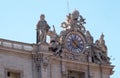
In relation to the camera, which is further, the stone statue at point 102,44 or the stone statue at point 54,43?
the stone statue at point 102,44

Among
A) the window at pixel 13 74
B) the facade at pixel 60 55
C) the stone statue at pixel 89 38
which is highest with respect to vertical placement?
the stone statue at pixel 89 38

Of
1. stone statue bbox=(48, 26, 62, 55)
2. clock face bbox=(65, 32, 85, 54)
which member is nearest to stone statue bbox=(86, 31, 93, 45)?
clock face bbox=(65, 32, 85, 54)

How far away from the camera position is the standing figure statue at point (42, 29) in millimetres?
47531

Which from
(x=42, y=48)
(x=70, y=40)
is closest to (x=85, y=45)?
(x=70, y=40)

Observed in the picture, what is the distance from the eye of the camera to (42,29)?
47750 millimetres

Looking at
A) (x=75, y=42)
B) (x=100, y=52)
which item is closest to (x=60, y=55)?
(x=75, y=42)

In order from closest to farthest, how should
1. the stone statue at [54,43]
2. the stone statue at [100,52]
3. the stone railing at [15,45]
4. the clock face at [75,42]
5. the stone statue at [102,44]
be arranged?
the stone railing at [15,45] → the stone statue at [54,43] → the clock face at [75,42] → the stone statue at [100,52] → the stone statue at [102,44]

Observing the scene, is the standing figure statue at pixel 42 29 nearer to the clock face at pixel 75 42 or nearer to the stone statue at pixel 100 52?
the clock face at pixel 75 42

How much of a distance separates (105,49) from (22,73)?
860cm

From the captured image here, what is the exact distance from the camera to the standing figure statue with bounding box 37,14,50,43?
156ft

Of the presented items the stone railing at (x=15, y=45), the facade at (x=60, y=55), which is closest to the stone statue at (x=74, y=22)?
the facade at (x=60, y=55)

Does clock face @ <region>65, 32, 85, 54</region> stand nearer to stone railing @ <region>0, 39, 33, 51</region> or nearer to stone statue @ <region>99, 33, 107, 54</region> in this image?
stone statue @ <region>99, 33, 107, 54</region>

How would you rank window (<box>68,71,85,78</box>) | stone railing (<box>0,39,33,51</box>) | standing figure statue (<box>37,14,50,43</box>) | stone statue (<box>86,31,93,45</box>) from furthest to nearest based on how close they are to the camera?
stone statue (<box>86,31,93,45</box>), window (<box>68,71,85,78</box>), standing figure statue (<box>37,14,50,43</box>), stone railing (<box>0,39,33,51</box>)

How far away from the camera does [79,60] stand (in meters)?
49.3
